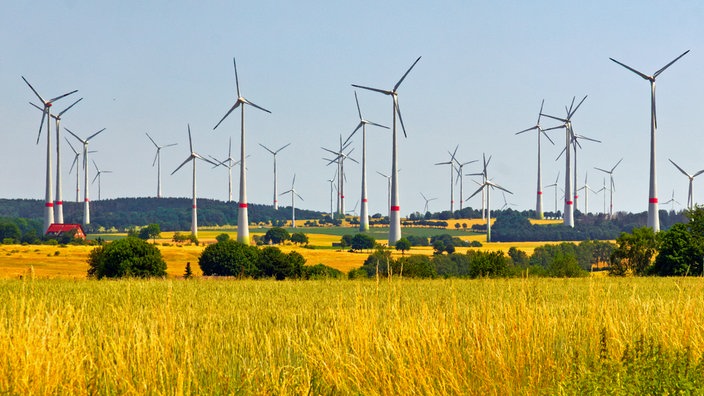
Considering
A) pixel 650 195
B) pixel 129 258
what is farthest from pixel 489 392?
pixel 650 195

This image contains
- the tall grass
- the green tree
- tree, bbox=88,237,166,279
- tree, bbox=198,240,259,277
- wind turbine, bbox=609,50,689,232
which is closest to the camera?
the tall grass

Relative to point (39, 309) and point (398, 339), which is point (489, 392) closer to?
point (398, 339)

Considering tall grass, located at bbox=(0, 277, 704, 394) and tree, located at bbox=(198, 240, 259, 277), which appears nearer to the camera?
tall grass, located at bbox=(0, 277, 704, 394)

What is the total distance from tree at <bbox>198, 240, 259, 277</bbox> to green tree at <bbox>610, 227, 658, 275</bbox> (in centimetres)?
5188

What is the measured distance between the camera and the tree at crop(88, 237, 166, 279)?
9625 centimetres

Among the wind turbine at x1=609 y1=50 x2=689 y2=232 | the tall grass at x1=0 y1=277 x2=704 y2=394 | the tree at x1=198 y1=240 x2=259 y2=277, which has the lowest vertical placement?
the tree at x1=198 y1=240 x2=259 y2=277

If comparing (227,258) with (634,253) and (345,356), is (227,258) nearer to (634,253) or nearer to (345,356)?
(634,253)

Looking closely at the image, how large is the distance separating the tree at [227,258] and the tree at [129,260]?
22.8 metres

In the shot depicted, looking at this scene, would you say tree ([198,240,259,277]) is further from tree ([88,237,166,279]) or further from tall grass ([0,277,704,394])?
tall grass ([0,277,704,394])

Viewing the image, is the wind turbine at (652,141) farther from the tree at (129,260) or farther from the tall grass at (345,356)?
the tall grass at (345,356)

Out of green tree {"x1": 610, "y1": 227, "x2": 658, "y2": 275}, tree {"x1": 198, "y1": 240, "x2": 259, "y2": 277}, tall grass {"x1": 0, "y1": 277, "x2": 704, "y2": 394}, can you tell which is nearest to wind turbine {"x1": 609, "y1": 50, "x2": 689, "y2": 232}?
green tree {"x1": 610, "y1": 227, "x2": 658, "y2": 275}

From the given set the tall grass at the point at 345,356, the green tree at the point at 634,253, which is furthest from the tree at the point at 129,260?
the tall grass at the point at 345,356

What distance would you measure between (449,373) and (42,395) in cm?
732

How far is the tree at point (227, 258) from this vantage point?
124375mm
